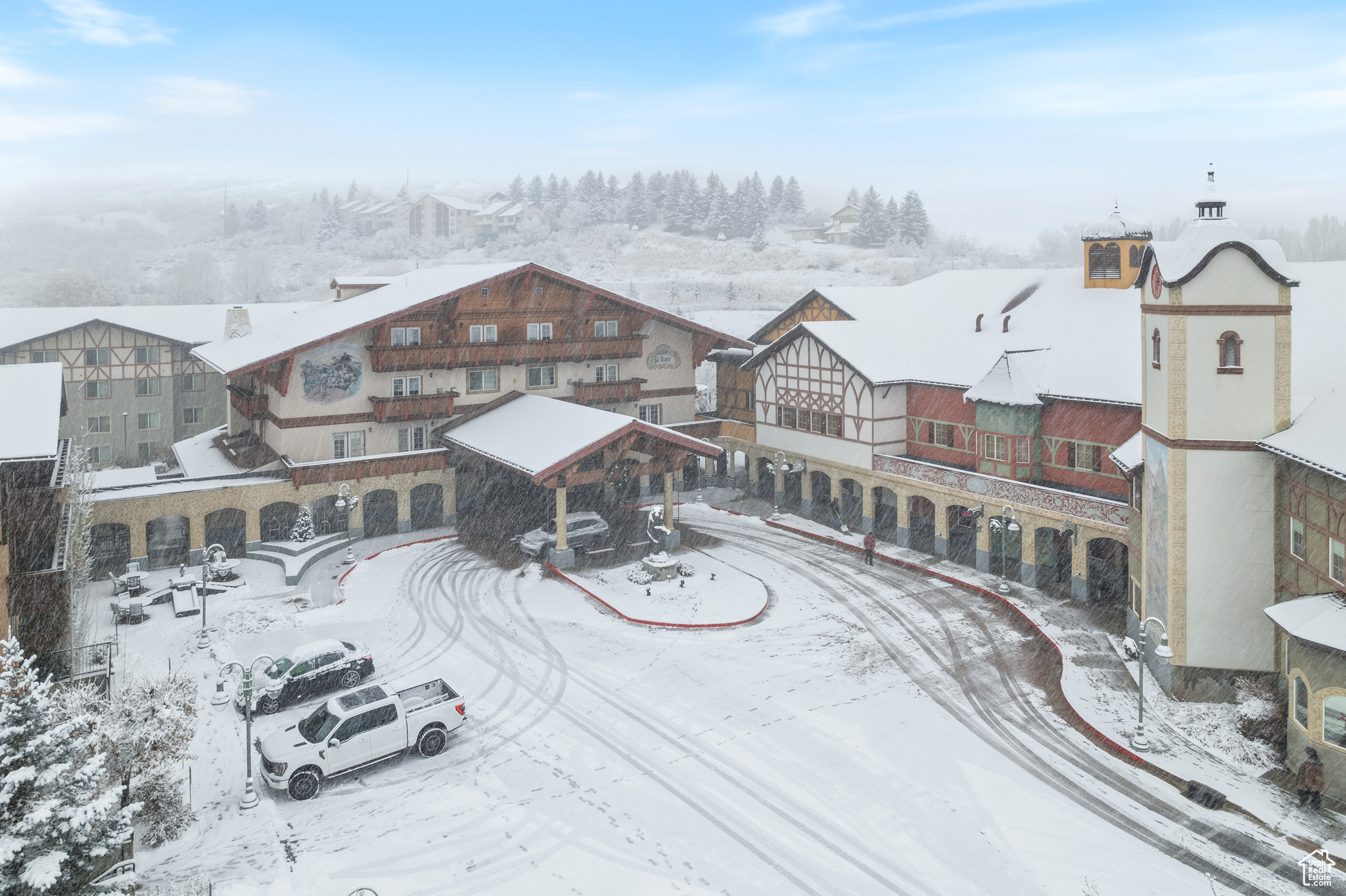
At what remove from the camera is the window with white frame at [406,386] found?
42.8 meters

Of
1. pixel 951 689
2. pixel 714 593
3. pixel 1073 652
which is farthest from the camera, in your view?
pixel 714 593

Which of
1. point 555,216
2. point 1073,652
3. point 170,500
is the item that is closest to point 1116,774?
point 1073,652

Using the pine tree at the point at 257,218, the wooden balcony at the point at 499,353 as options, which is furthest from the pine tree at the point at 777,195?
the wooden balcony at the point at 499,353

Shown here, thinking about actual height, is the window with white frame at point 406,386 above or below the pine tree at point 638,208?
below

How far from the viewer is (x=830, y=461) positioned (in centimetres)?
4253

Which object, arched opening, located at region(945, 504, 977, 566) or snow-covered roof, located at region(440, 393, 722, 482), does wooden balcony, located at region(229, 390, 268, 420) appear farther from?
arched opening, located at region(945, 504, 977, 566)

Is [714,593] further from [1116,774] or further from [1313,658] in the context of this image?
[1313,658]

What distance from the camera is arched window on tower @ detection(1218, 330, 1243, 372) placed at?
23172 millimetres

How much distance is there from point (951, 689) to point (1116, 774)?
5.10 metres

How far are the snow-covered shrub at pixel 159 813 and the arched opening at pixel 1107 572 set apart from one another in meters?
27.9

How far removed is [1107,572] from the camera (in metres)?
34.3

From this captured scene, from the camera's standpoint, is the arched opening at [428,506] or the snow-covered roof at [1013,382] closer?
the snow-covered roof at [1013,382]

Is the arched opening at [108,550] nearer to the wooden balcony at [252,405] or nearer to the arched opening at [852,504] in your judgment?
the wooden balcony at [252,405]

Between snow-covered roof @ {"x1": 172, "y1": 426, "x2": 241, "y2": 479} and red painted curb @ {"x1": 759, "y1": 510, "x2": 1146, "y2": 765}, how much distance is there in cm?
2380
